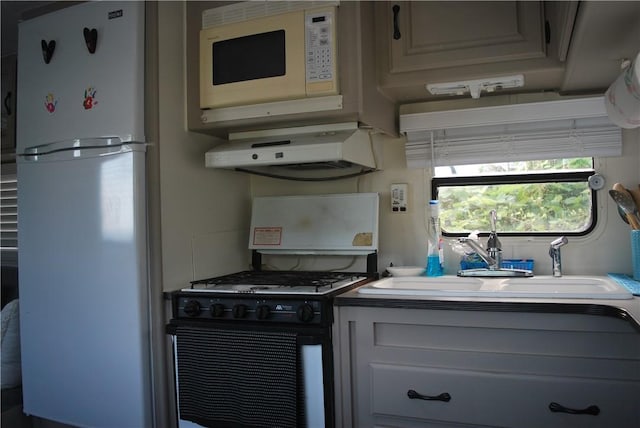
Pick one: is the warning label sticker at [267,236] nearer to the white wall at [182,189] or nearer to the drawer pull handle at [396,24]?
the white wall at [182,189]

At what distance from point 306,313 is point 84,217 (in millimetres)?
944

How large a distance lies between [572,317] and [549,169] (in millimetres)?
868

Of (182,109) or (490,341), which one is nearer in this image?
(490,341)

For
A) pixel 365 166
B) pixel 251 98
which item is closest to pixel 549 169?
pixel 365 166

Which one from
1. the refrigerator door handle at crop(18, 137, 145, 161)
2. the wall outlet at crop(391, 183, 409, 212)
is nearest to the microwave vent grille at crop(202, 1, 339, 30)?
the refrigerator door handle at crop(18, 137, 145, 161)

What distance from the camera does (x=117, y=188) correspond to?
182cm

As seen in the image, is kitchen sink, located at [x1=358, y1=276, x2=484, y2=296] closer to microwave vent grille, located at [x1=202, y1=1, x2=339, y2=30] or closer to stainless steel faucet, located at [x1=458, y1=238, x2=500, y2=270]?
stainless steel faucet, located at [x1=458, y1=238, x2=500, y2=270]

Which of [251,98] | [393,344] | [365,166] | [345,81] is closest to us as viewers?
[393,344]

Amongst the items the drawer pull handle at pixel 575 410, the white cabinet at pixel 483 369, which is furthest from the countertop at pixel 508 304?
the drawer pull handle at pixel 575 410

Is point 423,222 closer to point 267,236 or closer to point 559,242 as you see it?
point 559,242

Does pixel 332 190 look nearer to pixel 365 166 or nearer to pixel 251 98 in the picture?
pixel 365 166

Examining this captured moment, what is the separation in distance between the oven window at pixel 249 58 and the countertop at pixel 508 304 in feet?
3.03

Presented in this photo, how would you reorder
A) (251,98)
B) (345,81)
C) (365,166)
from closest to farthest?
(345,81) → (251,98) → (365,166)

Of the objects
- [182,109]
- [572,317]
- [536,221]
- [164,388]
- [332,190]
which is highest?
[182,109]
